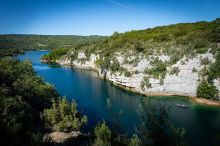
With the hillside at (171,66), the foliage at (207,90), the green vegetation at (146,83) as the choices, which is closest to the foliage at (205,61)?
the hillside at (171,66)

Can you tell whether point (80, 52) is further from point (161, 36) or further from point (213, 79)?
point (213, 79)

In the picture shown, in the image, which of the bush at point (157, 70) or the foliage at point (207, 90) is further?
the bush at point (157, 70)

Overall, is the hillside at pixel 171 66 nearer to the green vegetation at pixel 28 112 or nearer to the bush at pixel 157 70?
the bush at pixel 157 70

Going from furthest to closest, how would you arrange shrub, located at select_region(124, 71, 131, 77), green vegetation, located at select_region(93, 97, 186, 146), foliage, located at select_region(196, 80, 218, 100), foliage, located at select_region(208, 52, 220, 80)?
shrub, located at select_region(124, 71, 131, 77)
foliage, located at select_region(208, 52, 220, 80)
foliage, located at select_region(196, 80, 218, 100)
green vegetation, located at select_region(93, 97, 186, 146)

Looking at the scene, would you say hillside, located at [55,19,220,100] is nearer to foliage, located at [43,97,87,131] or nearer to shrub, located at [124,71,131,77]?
shrub, located at [124,71,131,77]

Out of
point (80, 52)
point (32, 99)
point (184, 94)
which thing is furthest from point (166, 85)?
point (80, 52)

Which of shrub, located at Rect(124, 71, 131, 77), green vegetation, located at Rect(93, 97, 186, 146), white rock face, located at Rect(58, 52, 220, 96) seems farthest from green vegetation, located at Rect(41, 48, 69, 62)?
green vegetation, located at Rect(93, 97, 186, 146)

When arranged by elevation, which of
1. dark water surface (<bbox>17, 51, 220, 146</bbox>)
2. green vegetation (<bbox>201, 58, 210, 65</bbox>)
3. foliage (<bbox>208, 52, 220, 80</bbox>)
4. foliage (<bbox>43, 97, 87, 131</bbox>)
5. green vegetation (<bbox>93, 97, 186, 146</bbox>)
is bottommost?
dark water surface (<bbox>17, 51, 220, 146</bbox>)

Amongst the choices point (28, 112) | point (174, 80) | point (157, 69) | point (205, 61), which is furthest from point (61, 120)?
point (205, 61)

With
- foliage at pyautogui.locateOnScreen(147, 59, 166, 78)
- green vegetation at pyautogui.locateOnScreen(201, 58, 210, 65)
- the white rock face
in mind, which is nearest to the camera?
the white rock face
